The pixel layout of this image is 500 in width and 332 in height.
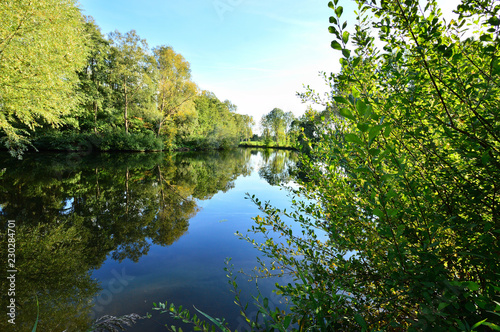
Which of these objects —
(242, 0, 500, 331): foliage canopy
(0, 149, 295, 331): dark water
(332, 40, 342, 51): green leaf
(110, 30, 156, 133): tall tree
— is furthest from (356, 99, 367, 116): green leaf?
(110, 30, 156, 133): tall tree

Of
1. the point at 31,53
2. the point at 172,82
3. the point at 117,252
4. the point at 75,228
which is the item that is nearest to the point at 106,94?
the point at 172,82

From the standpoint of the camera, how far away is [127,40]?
26.5 m

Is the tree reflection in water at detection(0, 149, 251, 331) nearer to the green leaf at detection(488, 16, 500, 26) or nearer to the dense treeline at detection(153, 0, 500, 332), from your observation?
Result: the dense treeline at detection(153, 0, 500, 332)

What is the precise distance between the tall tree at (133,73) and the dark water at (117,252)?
2146 centimetres

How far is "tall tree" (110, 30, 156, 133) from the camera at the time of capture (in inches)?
1048

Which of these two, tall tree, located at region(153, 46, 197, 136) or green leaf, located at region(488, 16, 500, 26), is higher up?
tall tree, located at region(153, 46, 197, 136)

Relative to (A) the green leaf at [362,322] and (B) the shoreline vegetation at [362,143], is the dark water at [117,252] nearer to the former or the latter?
(B) the shoreline vegetation at [362,143]

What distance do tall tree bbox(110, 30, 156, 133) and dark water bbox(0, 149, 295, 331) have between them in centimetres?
2146

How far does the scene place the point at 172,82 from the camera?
102ft

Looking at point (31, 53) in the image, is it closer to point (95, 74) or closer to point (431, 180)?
point (431, 180)

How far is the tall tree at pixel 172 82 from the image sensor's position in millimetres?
29578

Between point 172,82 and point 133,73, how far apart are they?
509cm

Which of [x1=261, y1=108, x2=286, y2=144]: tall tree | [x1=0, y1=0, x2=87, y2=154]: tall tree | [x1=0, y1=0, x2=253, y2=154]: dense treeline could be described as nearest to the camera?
[x1=0, y1=0, x2=87, y2=154]: tall tree

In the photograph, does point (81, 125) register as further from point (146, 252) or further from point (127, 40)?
point (146, 252)
